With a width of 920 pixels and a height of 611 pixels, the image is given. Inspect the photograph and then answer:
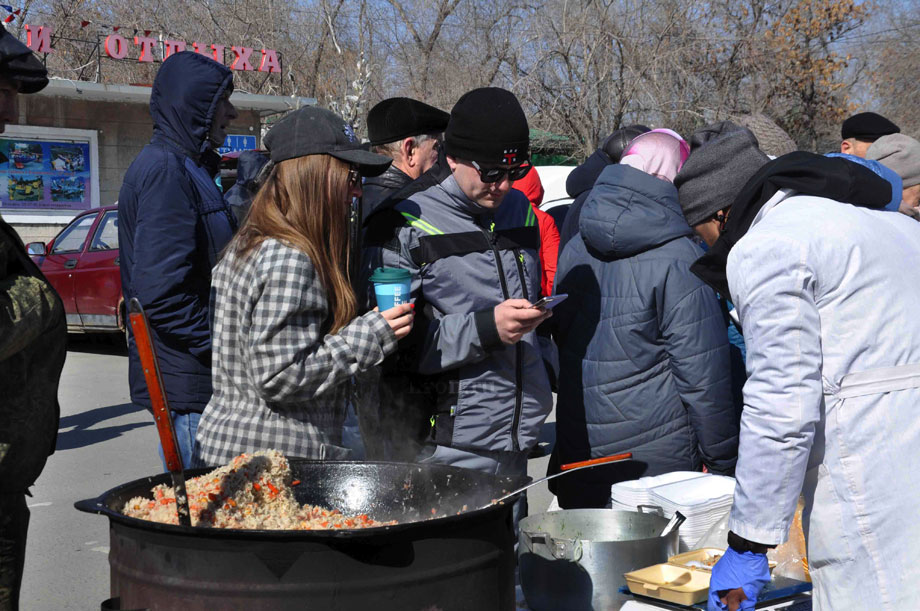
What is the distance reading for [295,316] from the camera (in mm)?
2648

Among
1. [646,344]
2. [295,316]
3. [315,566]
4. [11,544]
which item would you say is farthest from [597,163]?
[315,566]

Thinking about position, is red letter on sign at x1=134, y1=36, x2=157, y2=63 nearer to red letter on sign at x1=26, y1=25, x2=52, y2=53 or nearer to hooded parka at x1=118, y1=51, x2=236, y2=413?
red letter on sign at x1=26, y1=25, x2=52, y2=53

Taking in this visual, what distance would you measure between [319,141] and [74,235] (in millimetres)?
11529

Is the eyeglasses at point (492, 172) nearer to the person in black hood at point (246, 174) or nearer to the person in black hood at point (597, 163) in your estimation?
the person in black hood at point (597, 163)

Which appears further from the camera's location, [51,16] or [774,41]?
[51,16]

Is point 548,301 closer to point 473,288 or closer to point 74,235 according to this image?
point 473,288

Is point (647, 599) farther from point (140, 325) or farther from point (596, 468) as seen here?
point (140, 325)

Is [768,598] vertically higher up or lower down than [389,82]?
lower down

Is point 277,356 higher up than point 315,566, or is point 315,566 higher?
point 277,356

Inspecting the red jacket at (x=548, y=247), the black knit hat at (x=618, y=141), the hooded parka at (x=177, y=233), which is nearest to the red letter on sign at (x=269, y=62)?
the red jacket at (x=548, y=247)

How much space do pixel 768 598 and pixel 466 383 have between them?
1161mm

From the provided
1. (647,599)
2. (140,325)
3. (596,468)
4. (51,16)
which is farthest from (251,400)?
(51,16)

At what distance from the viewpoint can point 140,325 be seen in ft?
6.63

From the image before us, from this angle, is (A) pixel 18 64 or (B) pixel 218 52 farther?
(B) pixel 218 52
